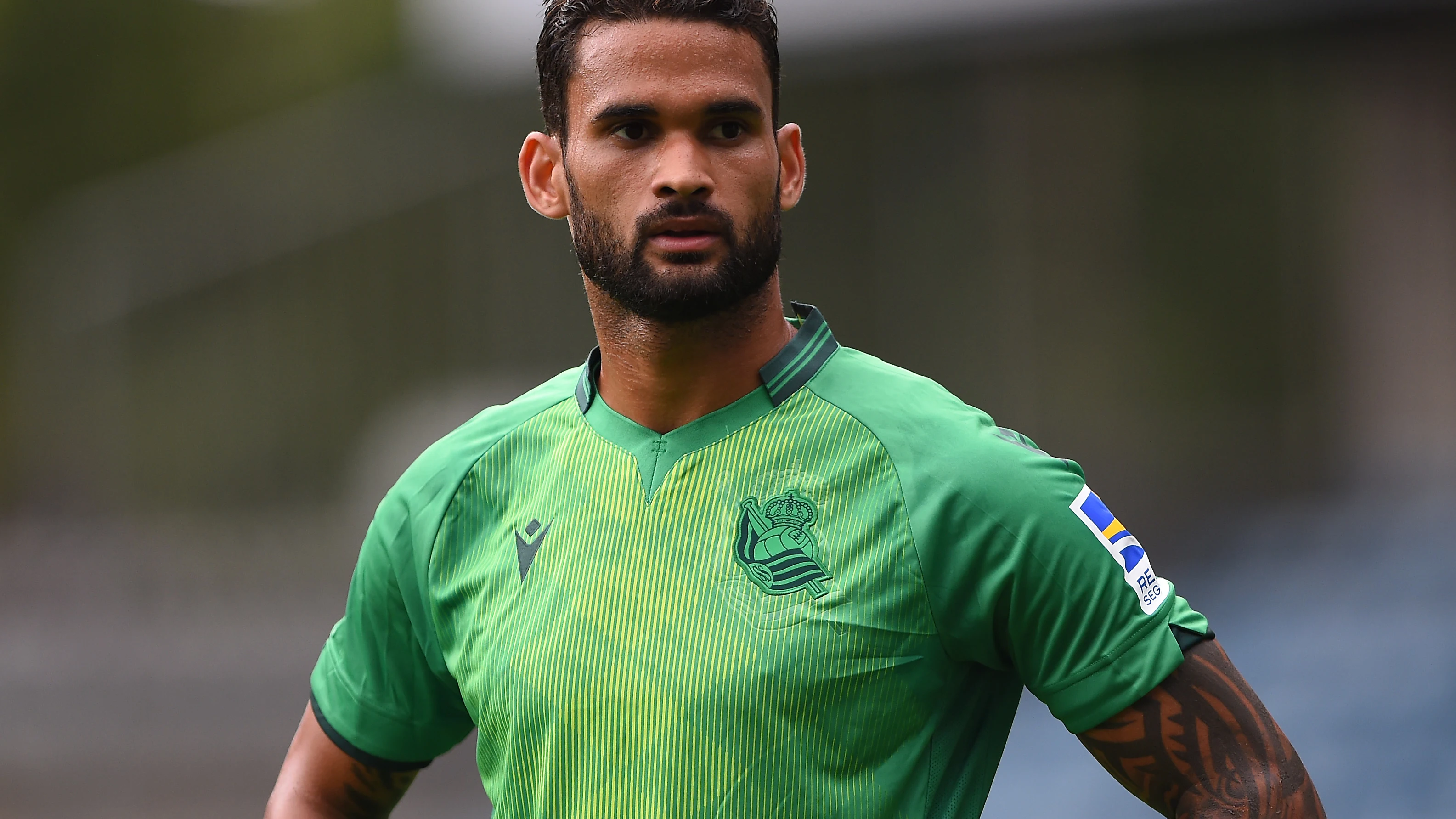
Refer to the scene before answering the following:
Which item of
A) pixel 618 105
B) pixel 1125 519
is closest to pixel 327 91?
pixel 1125 519

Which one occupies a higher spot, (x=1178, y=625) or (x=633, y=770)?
(x=1178, y=625)

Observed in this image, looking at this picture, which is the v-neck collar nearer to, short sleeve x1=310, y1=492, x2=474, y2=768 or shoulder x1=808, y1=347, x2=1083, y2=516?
shoulder x1=808, y1=347, x2=1083, y2=516

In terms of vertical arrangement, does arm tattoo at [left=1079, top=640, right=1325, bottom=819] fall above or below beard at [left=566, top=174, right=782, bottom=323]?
below

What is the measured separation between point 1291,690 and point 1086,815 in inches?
55.7

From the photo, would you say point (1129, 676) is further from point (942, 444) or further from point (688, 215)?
point (688, 215)

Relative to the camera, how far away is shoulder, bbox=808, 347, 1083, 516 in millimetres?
1886

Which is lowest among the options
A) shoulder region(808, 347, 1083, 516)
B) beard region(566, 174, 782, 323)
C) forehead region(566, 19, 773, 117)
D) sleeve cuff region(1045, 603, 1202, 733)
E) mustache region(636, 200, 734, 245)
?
sleeve cuff region(1045, 603, 1202, 733)

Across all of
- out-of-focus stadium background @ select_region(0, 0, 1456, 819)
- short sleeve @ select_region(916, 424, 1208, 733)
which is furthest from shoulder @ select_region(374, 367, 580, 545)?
out-of-focus stadium background @ select_region(0, 0, 1456, 819)

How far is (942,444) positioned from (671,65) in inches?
24.9

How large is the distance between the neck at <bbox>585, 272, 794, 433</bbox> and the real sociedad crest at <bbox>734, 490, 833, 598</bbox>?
20 centimetres

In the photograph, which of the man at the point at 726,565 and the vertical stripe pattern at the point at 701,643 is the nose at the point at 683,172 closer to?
the man at the point at 726,565

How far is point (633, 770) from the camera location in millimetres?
1920

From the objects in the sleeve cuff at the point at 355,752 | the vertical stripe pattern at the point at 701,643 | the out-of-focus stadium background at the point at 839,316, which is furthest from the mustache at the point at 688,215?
the out-of-focus stadium background at the point at 839,316

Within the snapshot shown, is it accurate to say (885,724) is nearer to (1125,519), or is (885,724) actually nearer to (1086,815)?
(1086,815)
